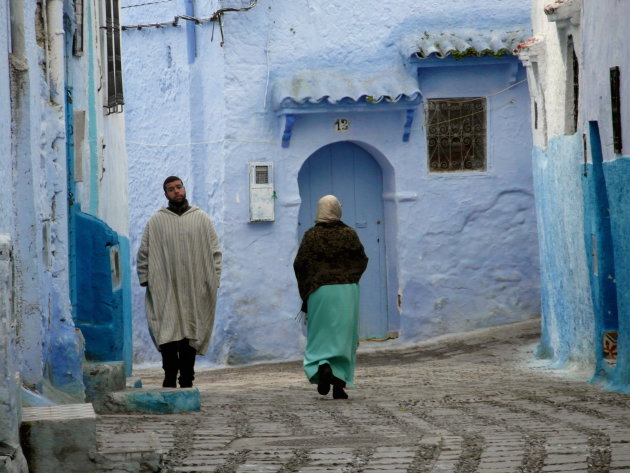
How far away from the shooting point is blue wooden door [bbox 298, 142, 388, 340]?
17.1 m

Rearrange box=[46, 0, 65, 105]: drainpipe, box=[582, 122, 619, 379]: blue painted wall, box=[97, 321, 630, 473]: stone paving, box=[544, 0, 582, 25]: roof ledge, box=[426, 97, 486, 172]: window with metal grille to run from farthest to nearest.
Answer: box=[426, 97, 486, 172]: window with metal grille < box=[544, 0, 582, 25]: roof ledge < box=[582, 122, 619, 379]: blue painted wall < box=[46, 0, 65, 105]: drainpipe < box=[97, 321, 630, 473]: stone paving

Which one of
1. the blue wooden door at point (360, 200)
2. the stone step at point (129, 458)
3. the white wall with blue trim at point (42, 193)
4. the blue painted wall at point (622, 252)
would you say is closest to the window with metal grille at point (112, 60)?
the white wall with blue trim at point (42, 193)

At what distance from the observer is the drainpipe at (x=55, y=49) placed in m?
8.95

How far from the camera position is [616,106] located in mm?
10070

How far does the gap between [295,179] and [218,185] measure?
950 mm

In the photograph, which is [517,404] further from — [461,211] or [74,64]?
[461,211]

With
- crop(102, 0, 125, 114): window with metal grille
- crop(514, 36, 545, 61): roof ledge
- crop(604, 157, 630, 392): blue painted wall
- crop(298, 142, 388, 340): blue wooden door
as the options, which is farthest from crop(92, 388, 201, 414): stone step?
crop(298, 142, 388, 340): blue wooden door

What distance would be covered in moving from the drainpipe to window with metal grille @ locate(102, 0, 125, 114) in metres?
3.31

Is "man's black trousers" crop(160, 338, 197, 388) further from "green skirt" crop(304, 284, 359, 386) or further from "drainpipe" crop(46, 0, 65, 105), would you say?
"drainpipe" crop(46, 0, 65, 105)

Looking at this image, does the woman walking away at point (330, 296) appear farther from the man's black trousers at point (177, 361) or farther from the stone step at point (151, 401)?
the stone step at point (151, 401)

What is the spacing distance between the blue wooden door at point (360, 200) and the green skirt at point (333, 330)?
697 cm

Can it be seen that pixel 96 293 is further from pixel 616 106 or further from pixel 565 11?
pixel 565 11

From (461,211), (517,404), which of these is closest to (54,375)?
(517,404)

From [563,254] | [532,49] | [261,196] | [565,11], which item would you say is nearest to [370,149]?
[261,196]
